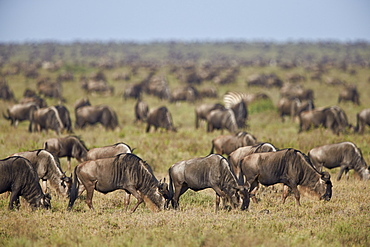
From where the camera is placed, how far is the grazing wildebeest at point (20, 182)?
341 inches

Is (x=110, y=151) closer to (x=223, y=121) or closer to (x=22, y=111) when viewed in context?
(x=223, y=121)

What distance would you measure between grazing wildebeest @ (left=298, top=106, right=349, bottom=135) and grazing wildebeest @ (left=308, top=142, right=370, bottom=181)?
5.18m

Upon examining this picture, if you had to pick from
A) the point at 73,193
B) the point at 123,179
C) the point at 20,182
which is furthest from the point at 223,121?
the point at 20,182

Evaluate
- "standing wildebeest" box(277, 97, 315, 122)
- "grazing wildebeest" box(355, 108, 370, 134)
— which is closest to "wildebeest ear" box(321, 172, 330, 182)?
"grazing wildebeest" box(355, 108, 370, 134)

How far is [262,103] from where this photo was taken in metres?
26.9

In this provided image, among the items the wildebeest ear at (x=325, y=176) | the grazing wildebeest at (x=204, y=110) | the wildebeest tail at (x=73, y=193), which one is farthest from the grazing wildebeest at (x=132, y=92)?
the wildebeest ear at (x=325, y=176)

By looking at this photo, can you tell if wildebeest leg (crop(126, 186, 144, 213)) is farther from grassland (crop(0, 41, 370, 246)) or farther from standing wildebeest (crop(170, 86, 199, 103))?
standing wildebeest (crop(170, 86, 199, 103))

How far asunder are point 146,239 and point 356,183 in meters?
7.41

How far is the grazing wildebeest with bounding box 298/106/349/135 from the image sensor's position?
18172 millimetres

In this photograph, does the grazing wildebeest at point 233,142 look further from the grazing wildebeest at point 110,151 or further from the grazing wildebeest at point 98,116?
the grazing wildebeest at point 98,116

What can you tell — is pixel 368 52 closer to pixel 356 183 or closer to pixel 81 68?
pixel 81 68

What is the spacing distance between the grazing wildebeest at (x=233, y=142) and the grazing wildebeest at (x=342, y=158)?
2.01 metres

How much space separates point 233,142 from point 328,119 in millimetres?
6362

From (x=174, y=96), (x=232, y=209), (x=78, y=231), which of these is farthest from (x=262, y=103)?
(x=78, y=231)
